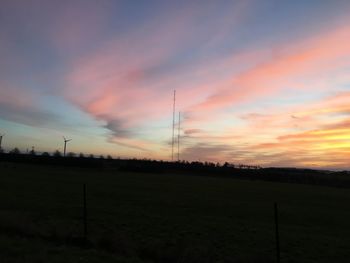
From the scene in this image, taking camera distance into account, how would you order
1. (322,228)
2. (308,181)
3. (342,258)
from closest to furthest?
(342,258) < (322,228) < (308,181)

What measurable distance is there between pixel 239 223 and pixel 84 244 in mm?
18592

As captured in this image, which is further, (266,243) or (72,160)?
(72,160)

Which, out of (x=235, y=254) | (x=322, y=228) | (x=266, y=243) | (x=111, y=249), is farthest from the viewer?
(x=322, y=228)

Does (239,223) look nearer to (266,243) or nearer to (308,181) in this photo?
(266,243)

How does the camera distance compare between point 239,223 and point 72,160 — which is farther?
point 72,160

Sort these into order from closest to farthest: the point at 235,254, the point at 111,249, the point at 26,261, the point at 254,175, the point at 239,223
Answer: the point at 26,261
the point at 111,249
the point at 235,254
the point at 239,223
the point at 254,175

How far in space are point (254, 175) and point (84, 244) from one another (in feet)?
540

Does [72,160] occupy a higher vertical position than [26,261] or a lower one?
higher

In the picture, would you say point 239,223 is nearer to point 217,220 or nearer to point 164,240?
point 217,220

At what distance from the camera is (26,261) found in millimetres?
11172

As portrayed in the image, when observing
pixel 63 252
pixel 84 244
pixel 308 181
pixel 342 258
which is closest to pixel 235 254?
pixel 342 258

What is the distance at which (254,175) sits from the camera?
577 feet

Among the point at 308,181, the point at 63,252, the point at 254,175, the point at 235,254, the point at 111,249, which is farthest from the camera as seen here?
the point at 254,175

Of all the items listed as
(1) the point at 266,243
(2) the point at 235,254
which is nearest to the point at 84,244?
(2) the point at 235,254
